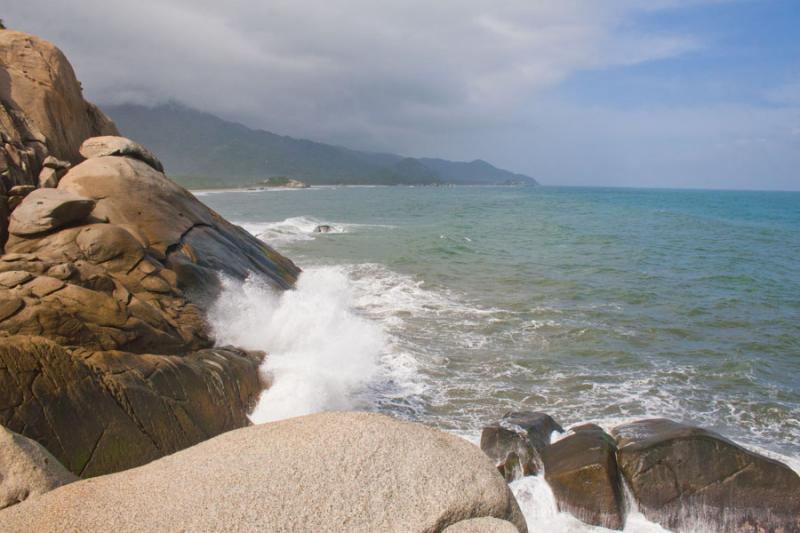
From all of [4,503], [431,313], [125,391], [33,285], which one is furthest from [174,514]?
[431,313]

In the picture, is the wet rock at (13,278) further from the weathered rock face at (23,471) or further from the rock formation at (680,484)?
the rock formation at (680,484)

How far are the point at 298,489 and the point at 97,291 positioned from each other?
19.9 ft

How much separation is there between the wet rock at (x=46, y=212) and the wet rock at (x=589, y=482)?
9380 mm

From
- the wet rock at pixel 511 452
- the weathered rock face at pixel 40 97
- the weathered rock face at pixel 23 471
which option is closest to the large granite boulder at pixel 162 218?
the weathered rock face at pixel 40 97

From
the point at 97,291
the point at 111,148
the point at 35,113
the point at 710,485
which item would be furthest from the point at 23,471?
the point at 111,148

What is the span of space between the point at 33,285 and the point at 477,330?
38.5 feet

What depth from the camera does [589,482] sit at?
7.51 metres

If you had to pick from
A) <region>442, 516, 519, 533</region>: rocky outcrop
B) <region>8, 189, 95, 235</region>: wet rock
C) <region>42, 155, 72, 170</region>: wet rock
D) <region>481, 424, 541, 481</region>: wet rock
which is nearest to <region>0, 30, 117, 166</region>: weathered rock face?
<region>42, 155, 72, 170</region>: wet rock

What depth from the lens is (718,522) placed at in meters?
7.24

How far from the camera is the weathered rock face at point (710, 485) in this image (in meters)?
7.21

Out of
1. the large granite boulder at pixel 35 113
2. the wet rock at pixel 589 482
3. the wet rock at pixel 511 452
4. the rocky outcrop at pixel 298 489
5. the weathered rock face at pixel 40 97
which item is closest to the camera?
the rocky outcrop at pixel 298 489

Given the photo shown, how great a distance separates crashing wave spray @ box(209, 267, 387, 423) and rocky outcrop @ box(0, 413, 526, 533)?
5136 millimetres

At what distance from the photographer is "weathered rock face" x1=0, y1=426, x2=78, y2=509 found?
416cm

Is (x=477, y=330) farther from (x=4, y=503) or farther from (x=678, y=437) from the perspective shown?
(x=4, y=503)
